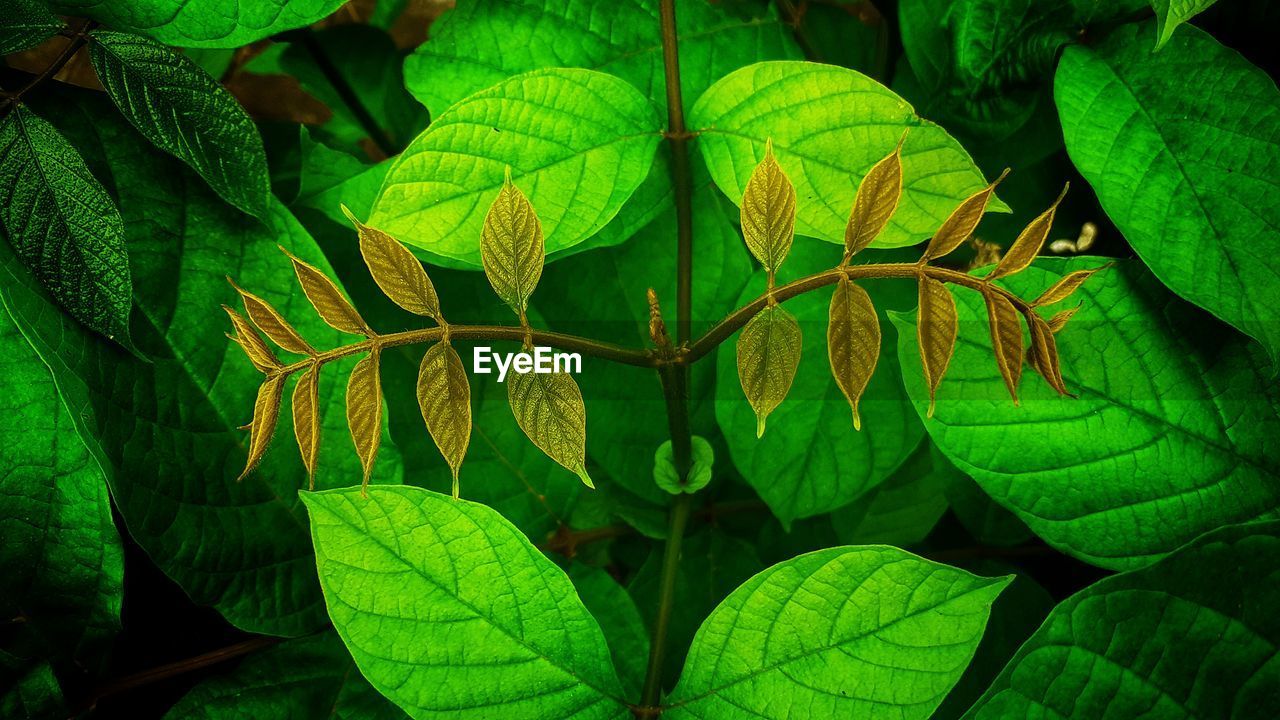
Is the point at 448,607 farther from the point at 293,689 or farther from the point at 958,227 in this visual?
the point at 958,227

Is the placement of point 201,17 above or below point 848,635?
above

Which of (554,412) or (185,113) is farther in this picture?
(185,113)

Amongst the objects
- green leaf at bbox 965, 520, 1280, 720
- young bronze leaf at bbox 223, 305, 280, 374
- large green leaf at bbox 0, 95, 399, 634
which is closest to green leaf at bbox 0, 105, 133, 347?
large green leaf at bbox 0, 95, 399, 634

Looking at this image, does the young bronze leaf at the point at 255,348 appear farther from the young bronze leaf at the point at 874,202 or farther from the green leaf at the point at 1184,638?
the green leaf at the point at 1184,638

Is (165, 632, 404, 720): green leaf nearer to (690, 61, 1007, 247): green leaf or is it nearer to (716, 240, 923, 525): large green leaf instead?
(716, 240, 923, 525): large green leaf

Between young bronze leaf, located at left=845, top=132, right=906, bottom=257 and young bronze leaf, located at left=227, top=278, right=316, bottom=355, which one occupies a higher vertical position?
young bronze leaf, located at left=845, top=132, right=906, bottom=257

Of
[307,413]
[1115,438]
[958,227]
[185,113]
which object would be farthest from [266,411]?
[1115,438]

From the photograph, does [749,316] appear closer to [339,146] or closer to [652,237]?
[652,237]
